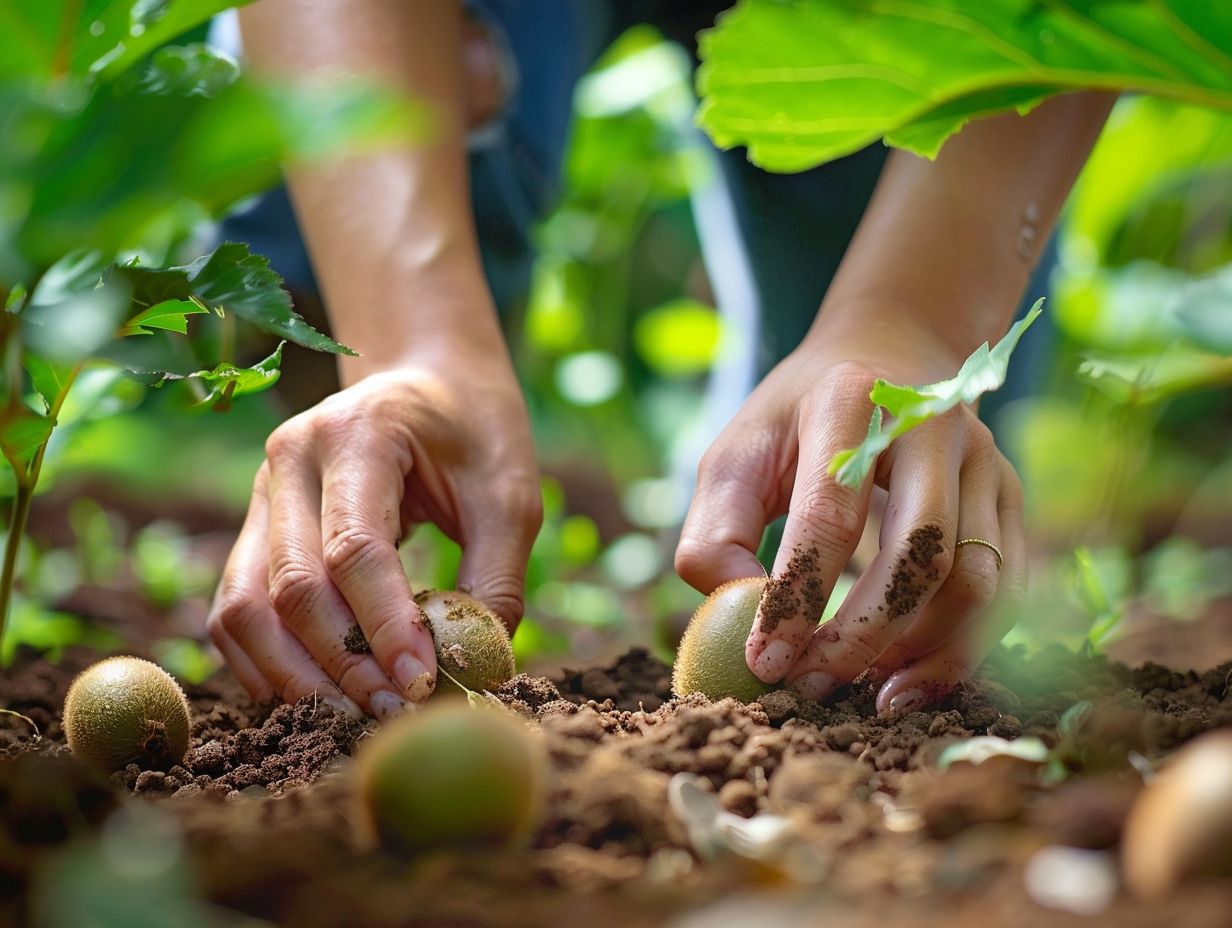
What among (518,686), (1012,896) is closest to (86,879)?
(1012,896)

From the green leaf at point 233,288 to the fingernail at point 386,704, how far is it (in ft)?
1.65

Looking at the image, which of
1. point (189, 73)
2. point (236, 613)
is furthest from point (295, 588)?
point (189, 73)

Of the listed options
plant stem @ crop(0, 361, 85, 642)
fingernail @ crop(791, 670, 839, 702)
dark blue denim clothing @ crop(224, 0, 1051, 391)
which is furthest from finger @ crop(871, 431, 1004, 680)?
dark blue denim clothing @ crop(224, 0, 1051, 391)

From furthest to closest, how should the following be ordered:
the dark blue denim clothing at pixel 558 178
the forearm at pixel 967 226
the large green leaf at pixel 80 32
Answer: the dark blue denim clothing at pixel 558 178 < the forearm at pixel 967 226 < the large green leaf at pixel 80 32

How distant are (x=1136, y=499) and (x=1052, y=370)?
2.06ft

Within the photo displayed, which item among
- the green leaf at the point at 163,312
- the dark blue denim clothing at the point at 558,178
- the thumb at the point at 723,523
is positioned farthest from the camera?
the dark blue denim clothing at the point at 558,178

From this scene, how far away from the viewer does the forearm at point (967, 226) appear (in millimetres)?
1902

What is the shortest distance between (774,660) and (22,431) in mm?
892

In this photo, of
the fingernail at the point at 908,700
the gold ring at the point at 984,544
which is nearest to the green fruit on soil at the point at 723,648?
the fingernail at the point at 908,700

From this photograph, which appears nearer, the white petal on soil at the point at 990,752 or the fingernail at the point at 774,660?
the white petal on soil at the point at 990,752

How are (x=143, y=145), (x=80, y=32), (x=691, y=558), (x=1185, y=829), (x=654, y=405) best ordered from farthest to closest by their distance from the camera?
1. (x=654, y=405)
2. (x=691, y=558)
3. (x=80, y=32)
4. (x=143, y=145)
5. (x=1185, y=829)

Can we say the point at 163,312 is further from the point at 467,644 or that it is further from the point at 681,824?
the point at 681,824

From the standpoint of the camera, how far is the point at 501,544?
1831 mm

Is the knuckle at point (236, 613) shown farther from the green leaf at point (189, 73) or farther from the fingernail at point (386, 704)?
the green leaf at point (189, 73)
